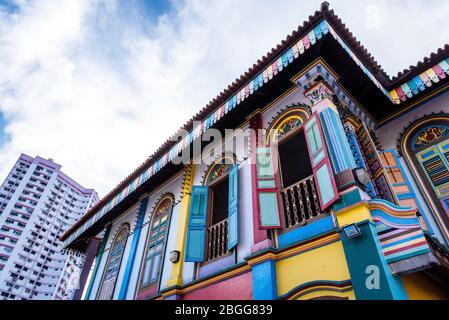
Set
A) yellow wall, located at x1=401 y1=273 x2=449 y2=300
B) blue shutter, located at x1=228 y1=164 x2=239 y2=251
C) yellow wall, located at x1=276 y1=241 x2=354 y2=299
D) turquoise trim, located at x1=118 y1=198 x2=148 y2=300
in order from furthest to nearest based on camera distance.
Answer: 1. turquoise trim, located at x1=118 y1=198 x2=148 y2=300
2. blue shutter, located at x1=228 y1=164 x2=239 y2=251
3. yellow wall, located at x1=276 y1=241 x2=354 y2=299
4. yellow wall, located at x1=401 y1=273 x2=449 y2=300

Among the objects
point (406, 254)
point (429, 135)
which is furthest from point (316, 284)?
point (429, 135)

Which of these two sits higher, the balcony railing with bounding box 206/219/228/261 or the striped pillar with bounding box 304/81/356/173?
the striped pillar with bounding box 304/81/356/173

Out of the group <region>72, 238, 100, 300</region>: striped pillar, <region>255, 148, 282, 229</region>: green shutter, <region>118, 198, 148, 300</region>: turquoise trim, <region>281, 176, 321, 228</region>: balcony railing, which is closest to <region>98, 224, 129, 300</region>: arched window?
<region>118, 198, 148, 300</region>: turquoise trim

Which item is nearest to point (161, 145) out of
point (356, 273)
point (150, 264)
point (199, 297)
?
point (150, 264)

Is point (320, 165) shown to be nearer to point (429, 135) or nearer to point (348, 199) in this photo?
point (348, 199)

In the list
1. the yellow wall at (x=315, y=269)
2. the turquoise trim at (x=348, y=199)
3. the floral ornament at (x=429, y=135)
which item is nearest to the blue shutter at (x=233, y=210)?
the yellow wall at (x=315, y=269)

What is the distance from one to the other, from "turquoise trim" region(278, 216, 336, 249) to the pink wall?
839 mm

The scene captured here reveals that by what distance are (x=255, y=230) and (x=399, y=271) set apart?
2.45 m

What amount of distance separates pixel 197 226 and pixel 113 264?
14.5 feet

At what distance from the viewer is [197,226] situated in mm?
6781

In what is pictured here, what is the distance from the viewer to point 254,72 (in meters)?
6.81

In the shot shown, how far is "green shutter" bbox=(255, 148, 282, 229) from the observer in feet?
16.9

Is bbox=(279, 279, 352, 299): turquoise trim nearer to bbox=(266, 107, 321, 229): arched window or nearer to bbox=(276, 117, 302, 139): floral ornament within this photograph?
bbox=(266, 107, 321, 229): arched window

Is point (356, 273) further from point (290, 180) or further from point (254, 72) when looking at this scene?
point (254, 72)
